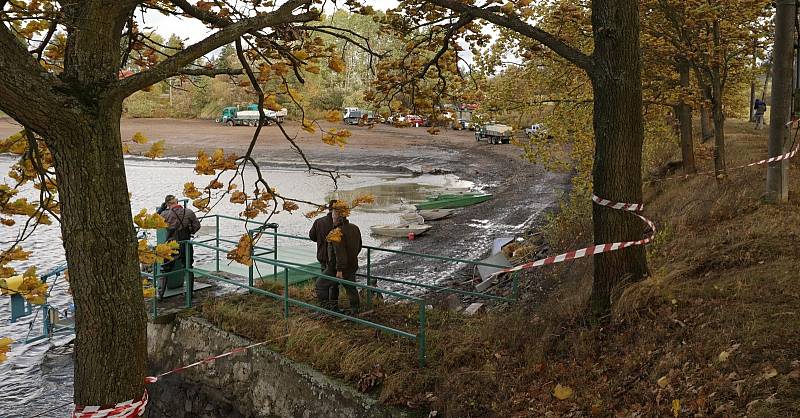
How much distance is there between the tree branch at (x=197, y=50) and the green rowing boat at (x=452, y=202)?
77.9ft

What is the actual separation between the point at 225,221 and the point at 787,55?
21.6 meters

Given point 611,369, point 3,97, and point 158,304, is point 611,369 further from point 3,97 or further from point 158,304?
point 158,304

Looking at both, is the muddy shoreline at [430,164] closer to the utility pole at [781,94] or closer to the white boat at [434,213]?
the white boat at [434,213]

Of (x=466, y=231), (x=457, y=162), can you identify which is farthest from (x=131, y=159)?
(x=466, y=231)

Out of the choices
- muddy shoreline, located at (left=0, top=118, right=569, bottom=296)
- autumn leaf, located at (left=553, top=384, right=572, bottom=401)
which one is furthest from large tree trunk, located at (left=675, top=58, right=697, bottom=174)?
autumn leaf, located at (left=553, top=384, right=572, bottom=401)

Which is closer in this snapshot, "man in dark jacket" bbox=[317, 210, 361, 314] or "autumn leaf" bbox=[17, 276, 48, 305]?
"autumn leaf" bbox=[17, 276, 48, 305]

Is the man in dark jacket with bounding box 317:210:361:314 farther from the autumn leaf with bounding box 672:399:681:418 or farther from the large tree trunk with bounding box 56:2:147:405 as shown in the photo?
the autumn leaf with bounding box 672:399:681:418

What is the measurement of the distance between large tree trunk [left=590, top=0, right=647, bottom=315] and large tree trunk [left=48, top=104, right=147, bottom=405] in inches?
188

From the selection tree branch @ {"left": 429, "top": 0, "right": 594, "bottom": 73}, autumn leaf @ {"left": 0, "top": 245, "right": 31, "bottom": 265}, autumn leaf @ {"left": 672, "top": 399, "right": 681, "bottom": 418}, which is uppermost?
tree branch @ {"left": 429, "top": 0, "right": 594, "bottom": 73}

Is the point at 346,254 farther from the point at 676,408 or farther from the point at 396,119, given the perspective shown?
the point at 676,408

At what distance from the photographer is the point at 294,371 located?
26.0 feet

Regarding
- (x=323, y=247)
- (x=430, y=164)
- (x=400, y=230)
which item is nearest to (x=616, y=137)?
(x=323, y=247)

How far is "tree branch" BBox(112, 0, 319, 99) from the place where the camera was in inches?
171

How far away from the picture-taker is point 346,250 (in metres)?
9.64
